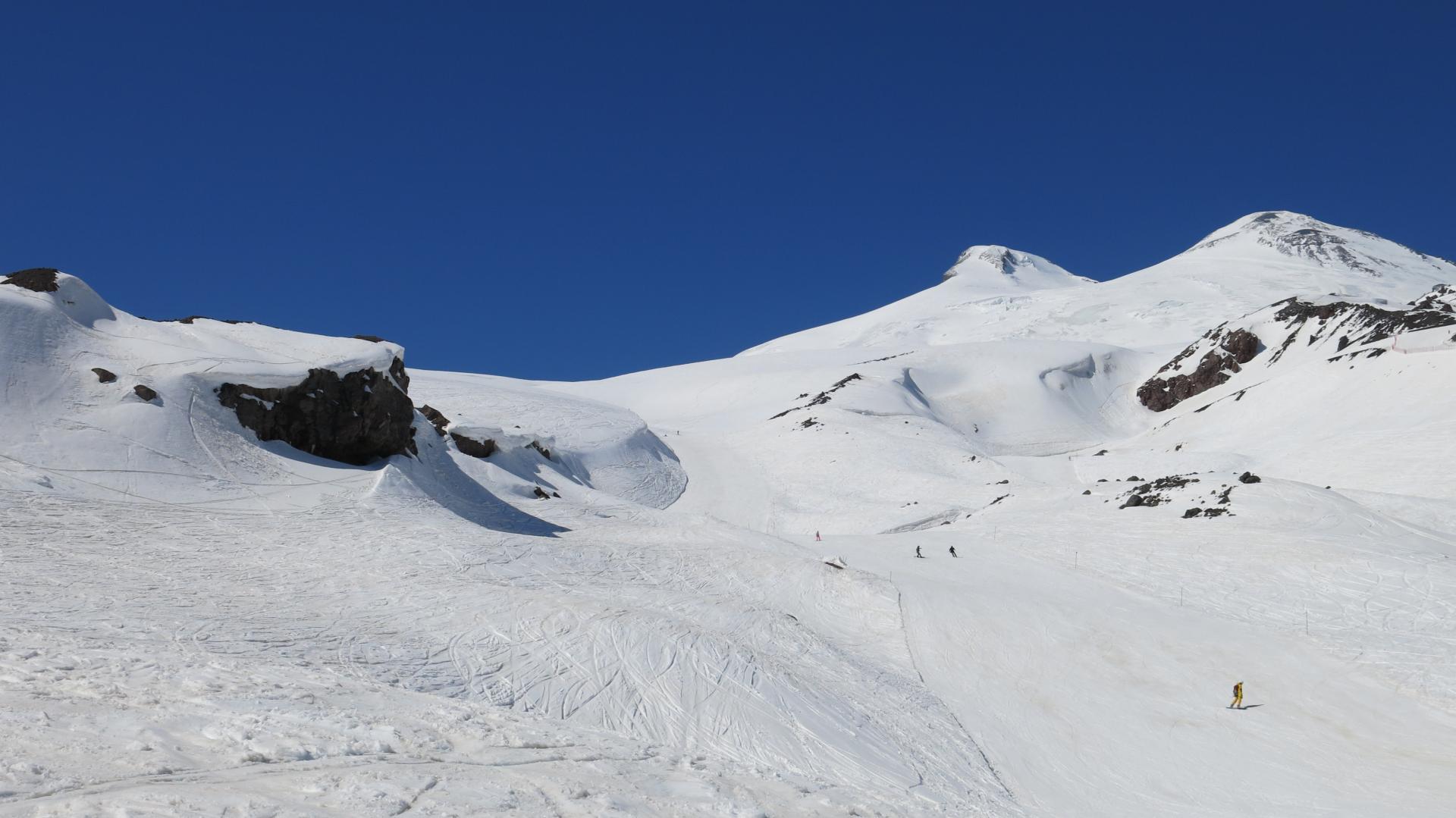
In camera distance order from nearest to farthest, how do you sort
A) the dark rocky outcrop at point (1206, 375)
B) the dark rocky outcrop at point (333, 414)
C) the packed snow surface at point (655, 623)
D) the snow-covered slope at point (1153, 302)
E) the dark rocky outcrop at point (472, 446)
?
the packed snow surface at point (655, 623) < the dark rocky outcrop at point (333, 414) < the dark rocky outcrop at point (472, 446) < the dark rocky outcrop at point (1206, 375) < the snow-covered slope at point (1153, 302)

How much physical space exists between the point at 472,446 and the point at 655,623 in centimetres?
2889

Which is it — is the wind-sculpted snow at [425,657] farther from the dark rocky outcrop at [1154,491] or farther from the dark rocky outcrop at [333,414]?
the dark rocky outcrop at [1154,491]

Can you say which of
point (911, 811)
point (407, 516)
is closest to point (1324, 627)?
point (911, 811)

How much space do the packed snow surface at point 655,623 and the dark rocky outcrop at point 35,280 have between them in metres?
0.21

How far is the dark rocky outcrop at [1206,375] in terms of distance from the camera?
86.2 metres

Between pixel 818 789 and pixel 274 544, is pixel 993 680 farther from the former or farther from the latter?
pixel 274 544

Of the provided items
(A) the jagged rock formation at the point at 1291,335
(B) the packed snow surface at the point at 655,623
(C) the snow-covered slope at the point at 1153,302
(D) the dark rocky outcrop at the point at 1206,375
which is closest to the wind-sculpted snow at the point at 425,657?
(B) the packed snow surface at the point at 655,623

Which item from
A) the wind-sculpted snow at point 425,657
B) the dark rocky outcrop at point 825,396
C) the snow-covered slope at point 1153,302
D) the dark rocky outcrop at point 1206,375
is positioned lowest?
the wind-sculpted snow at point 425,657

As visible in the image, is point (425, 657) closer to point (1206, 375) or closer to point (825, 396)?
point (825, 396)

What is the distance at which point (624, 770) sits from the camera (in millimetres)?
11039

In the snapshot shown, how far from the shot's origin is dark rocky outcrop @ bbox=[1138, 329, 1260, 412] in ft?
283

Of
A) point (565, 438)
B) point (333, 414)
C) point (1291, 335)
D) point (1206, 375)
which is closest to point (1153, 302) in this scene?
point (1206, 375)

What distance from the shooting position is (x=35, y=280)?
99.6 feet

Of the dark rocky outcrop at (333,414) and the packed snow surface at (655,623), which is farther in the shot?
the dark rocky outcrop at (333,414)
